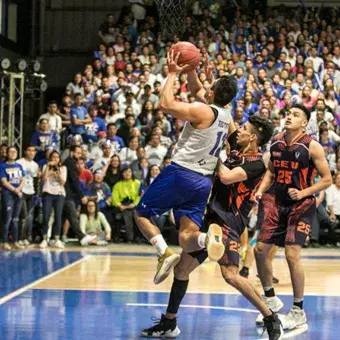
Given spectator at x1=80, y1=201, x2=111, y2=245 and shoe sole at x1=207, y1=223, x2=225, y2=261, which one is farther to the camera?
spectator at x1=80, y1=201, x2=111, y2=245

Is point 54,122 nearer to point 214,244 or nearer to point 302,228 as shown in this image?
point 302,228

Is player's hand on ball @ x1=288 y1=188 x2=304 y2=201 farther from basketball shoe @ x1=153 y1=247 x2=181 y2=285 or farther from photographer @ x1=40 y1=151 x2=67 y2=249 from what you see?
photographer @ x1=40 y1=151 x2=67 y2=249

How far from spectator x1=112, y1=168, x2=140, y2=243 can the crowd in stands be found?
19 millimetres

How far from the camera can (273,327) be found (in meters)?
7.01

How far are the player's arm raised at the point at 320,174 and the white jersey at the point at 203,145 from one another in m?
1.14

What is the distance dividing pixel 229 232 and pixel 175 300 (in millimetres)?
736

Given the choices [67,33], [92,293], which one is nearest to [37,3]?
[67,33]

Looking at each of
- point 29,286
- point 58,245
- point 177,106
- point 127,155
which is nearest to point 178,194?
point 177,106

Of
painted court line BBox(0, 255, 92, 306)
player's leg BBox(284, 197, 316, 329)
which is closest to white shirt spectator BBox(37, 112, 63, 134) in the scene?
painted court line BBox(0, 255, 92, 306)

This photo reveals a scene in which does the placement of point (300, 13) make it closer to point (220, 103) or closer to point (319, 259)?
point (319, 259)

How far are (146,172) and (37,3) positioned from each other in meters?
6.90

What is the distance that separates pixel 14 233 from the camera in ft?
51.0

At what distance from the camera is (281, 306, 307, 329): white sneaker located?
7.73 m

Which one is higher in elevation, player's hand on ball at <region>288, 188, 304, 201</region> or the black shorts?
player's hand on ball at <region>288, 188, 304, 201</region>
